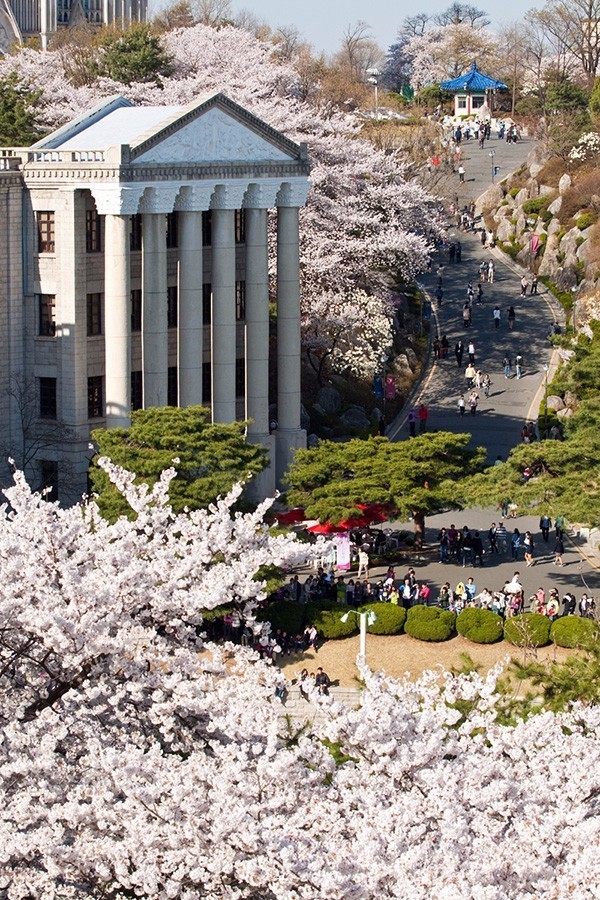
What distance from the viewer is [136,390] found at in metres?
71.9

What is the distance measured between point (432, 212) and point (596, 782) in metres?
78.5

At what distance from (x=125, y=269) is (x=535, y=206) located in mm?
62234

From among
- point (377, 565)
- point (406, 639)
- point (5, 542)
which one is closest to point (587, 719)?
point (5, 542)

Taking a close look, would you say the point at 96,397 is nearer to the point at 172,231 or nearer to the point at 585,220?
the point at 172,231

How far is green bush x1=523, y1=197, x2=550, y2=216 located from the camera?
417ft

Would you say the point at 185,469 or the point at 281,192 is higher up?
the point at 281,192

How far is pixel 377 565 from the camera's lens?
6638 cm

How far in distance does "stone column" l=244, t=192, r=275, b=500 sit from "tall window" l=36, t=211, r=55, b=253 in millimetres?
8312

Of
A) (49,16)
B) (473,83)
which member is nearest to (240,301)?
(473,83)

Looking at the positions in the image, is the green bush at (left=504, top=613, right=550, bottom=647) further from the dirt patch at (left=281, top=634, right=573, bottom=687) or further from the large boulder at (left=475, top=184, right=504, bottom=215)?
the large boulder at (left=475, top=184, right=504, bottom=215)

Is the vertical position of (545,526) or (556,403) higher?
(556,403)

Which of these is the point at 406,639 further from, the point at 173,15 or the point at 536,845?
the point at 173,15

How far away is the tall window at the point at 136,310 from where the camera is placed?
237ft

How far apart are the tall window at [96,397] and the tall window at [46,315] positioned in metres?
2.21
